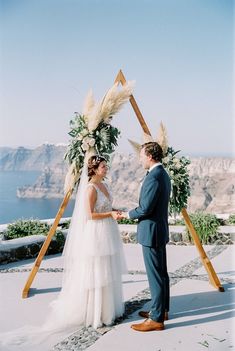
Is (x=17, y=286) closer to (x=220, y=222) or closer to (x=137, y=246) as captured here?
(x=137, y=246)

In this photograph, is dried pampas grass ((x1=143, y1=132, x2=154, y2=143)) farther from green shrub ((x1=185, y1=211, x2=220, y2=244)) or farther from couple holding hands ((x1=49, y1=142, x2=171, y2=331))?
green shrub ((x1=185, y1=211, x2=220, y2=244))

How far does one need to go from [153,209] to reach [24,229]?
623cm

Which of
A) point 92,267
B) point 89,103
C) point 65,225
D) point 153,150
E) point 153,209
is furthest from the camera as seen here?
point 65,225

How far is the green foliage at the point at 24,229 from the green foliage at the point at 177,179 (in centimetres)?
463

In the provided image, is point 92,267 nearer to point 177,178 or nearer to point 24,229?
point 177,178

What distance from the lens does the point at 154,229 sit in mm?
4469

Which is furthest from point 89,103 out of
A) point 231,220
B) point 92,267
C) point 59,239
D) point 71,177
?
point 231,220

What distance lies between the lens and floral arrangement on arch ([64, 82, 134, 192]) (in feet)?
17.1

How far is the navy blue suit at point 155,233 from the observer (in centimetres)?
A: 443

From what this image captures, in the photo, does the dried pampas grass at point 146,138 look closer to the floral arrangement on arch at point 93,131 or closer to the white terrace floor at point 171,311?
the floral arrangement on arch at point 93,131

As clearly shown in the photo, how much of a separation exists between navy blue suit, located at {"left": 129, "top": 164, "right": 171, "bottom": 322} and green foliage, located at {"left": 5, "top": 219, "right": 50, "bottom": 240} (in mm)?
5782

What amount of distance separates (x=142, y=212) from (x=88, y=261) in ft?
2.65

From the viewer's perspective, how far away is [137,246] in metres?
10.2

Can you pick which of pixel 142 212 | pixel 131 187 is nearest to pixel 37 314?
pixel 142 212
